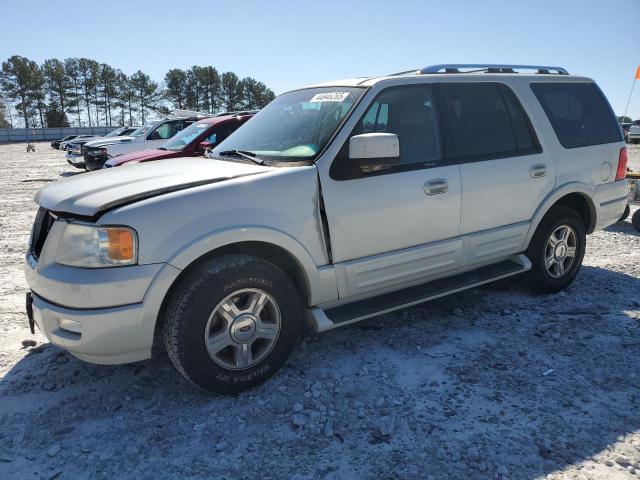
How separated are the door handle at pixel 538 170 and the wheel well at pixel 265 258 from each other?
2192mm

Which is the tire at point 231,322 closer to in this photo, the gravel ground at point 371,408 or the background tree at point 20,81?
the gravel ground at point 371,408

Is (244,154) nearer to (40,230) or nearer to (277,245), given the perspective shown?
(277,245)

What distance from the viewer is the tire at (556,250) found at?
4.45 meters

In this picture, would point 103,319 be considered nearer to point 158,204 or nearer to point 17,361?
point 158,204

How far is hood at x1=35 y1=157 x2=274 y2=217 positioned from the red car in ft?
17.5

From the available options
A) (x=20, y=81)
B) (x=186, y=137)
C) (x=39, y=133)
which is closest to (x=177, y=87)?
(x=20, y=81)

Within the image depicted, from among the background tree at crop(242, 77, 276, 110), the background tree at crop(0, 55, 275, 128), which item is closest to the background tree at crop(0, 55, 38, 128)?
the background tree at crop(0, 55, 275, 128)

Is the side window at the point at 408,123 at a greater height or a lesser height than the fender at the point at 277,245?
greater

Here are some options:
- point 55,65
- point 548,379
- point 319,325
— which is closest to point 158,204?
point 319,325

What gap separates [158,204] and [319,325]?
3.97 feet

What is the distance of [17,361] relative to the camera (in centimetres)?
353

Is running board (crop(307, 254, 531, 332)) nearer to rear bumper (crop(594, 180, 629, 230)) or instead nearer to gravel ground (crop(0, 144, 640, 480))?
gravel ground (crop(0, 144, 640, 480))

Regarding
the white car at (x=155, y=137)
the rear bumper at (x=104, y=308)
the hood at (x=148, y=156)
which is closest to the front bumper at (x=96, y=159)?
the white car at (x=155, y=137)

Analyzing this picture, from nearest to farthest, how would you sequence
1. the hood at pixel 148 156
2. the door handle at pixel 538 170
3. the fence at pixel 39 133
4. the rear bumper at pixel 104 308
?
the rear bumper at pixel 104 308, the door handle at pixel 538 170, the hood at pixel 148 156, the fence at pixel 39 133
